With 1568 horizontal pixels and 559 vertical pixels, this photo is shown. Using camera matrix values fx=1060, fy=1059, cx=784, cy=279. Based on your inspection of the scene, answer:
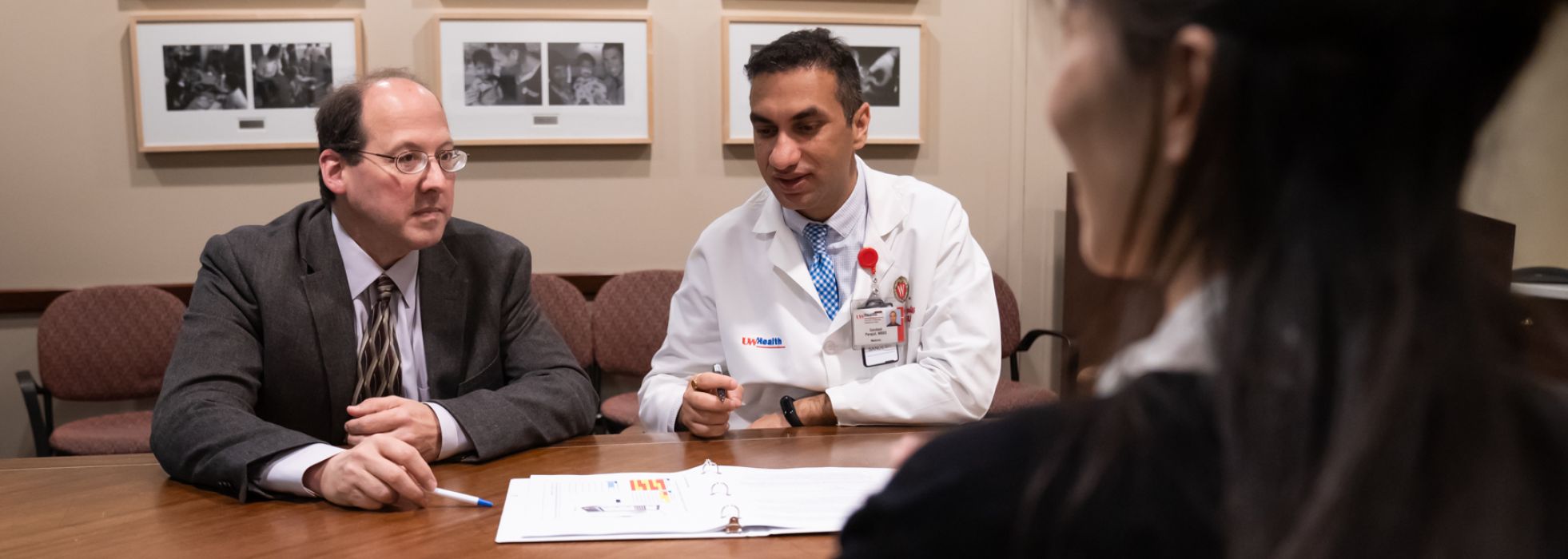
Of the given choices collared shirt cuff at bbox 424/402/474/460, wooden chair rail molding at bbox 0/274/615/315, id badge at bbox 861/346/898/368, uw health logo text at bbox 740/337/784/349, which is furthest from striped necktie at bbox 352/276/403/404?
wooden chair rail molding at bbox 0/274/615/315

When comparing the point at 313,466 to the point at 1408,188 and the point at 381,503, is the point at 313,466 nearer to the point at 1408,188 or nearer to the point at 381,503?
the point at 381,503

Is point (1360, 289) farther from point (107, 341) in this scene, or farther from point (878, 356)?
point (107, 341)

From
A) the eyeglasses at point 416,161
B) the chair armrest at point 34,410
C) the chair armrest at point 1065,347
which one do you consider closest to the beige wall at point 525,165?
the chair armrest at point 34,410

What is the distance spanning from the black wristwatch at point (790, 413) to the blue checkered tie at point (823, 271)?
0.36 m

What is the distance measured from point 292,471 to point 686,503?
2.28ft

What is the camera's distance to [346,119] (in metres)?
2.59

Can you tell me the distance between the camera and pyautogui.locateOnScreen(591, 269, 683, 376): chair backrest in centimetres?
459

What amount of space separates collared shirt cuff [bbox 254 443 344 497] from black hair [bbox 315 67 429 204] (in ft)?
3.04

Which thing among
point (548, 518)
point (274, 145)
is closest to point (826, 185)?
point (548, 518)

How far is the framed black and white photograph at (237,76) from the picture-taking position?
4527 millimetres

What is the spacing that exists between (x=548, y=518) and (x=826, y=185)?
141cm

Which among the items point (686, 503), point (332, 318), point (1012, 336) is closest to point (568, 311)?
point (1012, 336)

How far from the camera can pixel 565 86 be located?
187 inches

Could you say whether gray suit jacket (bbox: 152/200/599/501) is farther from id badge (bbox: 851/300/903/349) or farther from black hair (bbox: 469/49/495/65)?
black hair (bbox: 469/49/495/65)
